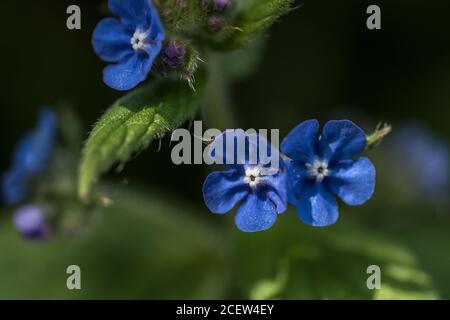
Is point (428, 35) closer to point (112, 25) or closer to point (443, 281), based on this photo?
point (443, 281)

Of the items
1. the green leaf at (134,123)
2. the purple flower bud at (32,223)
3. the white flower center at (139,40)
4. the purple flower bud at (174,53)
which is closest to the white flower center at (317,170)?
the green leaf at (134,123)

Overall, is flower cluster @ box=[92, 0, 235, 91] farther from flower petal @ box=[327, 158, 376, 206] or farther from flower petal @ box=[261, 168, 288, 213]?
flower petal @ box=[327, 158, 376, 206]

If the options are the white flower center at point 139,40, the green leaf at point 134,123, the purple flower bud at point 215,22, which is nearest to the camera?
the green leaf at point 134,123

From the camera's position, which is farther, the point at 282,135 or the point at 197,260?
the point at 282,135

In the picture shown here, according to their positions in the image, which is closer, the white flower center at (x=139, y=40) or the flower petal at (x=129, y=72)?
the flower petal at (x=129, y=72)

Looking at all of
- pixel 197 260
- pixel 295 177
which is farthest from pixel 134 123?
pixel 197 260

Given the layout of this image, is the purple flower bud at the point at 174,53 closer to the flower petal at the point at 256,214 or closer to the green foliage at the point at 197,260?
the flower petal at the point at 256,214

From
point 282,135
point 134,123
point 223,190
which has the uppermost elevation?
point 282,135

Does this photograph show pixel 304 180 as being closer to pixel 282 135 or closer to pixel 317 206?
pixel 317 206
